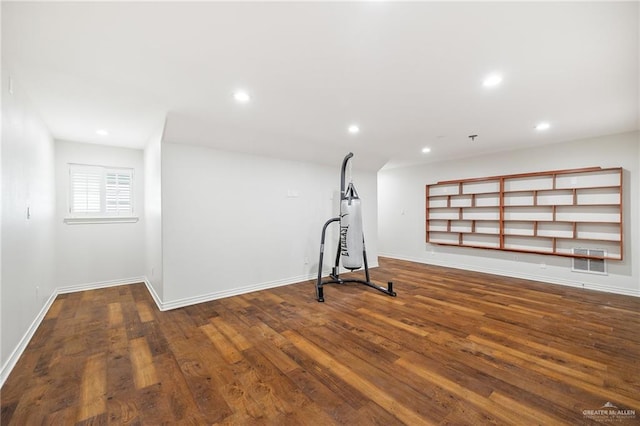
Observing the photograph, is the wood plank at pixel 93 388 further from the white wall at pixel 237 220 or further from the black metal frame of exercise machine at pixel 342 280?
the black metal frame of exercise machine at pixel 342 280

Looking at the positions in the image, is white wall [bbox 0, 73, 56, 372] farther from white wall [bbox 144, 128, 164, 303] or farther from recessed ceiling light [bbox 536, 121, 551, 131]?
recessed ceiling light [bbox 536, 121, 551, 131]

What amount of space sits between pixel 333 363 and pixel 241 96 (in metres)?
2.67

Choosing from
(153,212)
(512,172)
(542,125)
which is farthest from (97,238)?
(512,172)

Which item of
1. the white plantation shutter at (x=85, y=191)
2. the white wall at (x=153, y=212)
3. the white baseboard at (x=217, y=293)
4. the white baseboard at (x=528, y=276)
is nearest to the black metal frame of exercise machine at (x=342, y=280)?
the white baseboard at (x=217, y=293)

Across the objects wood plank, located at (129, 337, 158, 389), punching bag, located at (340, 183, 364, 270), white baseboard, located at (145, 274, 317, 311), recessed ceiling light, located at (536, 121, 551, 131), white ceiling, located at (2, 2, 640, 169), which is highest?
recessed ceiling light, located at (536, 121, 551, 131)

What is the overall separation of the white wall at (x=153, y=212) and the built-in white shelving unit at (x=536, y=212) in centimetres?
563

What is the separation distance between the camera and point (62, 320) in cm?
309

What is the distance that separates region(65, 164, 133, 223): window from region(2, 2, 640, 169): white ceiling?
0.92 m

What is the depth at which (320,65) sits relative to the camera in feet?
6.97

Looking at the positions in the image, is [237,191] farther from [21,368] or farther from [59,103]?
[21,368]

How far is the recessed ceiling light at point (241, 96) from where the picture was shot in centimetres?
260

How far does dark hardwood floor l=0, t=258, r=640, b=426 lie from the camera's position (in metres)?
1.68

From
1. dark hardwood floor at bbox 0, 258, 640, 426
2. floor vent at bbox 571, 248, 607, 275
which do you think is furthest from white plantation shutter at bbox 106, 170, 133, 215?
floor vent at bbox 571, 248, 607, 275

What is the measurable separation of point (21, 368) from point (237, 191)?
2832 mm
